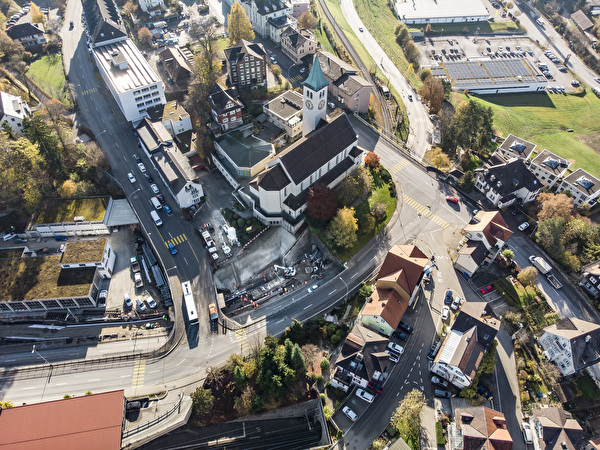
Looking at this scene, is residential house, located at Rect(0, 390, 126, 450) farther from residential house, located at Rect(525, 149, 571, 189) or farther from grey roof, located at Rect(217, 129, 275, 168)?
residential house, located at Rect(525, 149, 571, 189)

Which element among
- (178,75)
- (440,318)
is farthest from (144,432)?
(178,75)

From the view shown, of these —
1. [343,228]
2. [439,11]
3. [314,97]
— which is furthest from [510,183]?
[439,11]

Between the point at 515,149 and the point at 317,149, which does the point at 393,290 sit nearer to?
the point at 317,149

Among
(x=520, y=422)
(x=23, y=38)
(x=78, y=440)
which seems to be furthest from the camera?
(x=23, y=38)

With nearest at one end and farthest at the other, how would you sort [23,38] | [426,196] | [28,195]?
1. [28,195]
2. [426,196]
3. [23,38]

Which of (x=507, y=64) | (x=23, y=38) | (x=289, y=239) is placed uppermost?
(x=23, y=38)

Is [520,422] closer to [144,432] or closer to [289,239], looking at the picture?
[289,239]
